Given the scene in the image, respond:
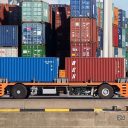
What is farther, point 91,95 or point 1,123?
point 91,95

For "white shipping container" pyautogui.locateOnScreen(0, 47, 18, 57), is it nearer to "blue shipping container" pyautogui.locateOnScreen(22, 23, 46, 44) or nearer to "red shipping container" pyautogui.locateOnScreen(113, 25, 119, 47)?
"blue shipping container" pyautogui.locateOnScreen(22, 23, 46, 44)

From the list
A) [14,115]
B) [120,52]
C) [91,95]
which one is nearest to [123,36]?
[120,52]

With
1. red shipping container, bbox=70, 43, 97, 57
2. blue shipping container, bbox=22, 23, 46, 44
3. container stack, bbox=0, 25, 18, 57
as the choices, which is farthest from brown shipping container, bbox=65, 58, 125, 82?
blue shipping container, bbox=22, 23, 46, 44

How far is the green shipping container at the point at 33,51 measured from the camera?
1966 inches

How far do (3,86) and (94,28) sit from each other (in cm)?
1953

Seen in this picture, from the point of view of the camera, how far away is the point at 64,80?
34.4m

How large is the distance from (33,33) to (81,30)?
5604 mm

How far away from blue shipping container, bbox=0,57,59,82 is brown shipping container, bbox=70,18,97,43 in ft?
48.2

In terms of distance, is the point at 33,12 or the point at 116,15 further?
the point at 116,15

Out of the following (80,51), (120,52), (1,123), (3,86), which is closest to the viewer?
(1,123)

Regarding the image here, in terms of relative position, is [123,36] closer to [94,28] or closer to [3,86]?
[94,28]

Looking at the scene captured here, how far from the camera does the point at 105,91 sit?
3331 centimetres

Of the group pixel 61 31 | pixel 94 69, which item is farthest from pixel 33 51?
pixel 94 69

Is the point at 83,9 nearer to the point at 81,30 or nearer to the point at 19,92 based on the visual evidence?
the point at 81,30
